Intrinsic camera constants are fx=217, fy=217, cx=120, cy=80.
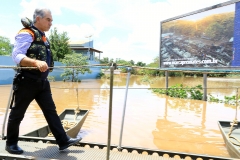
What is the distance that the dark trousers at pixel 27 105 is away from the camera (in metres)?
1.93

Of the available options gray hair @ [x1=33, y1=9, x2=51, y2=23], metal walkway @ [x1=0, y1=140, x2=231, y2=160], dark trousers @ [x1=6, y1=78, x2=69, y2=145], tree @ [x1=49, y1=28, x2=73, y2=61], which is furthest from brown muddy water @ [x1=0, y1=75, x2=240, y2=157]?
tree @ [x1=49, y1=28, x2=73, y2=61]

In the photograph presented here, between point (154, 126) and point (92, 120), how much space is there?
1796 mm

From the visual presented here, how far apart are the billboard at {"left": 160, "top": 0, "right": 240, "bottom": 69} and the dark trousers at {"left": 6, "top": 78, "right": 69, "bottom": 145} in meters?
8.42

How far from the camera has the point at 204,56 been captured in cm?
1003

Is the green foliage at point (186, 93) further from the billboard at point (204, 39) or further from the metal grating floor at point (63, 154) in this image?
the metal grating floor at point (63, 154)

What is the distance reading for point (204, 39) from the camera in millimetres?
10133

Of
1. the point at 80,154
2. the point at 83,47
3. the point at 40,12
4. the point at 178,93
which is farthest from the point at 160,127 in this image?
the point at 83,47

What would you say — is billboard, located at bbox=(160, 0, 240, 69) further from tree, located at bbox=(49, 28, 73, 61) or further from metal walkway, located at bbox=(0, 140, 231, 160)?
tree, located at bbox=(49, 28, 73, 61)

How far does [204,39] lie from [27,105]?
31.8ft

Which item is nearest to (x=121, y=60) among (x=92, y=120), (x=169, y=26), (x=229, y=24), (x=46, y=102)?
(x=169, y=26)

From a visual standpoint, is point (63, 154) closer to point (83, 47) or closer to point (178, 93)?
point (178, 93)

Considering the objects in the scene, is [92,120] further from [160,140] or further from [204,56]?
[204,56]

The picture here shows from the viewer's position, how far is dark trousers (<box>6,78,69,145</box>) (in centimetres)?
193

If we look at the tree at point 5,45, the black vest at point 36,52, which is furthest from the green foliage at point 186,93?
the tree at point 5,45
